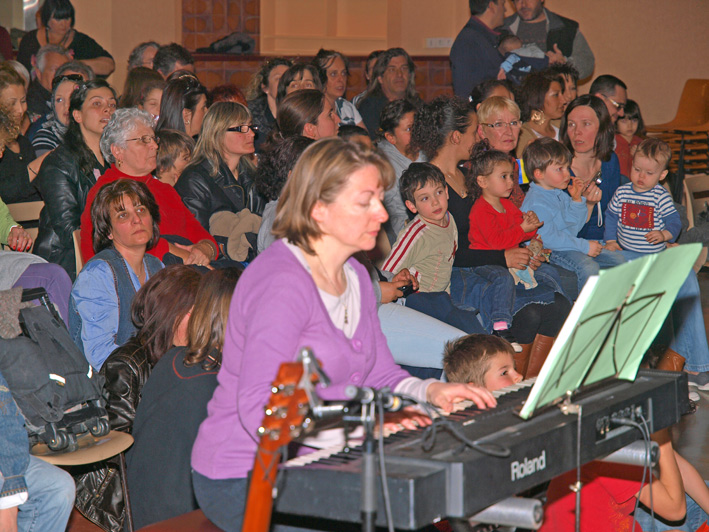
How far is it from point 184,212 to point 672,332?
8.64 ft

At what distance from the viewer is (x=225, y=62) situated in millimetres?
9383

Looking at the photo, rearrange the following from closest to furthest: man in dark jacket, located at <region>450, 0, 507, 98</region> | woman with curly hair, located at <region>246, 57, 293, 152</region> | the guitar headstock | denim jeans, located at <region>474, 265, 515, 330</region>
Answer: the guitar headstock → denim jeans, located at <region>474, 265, 515, 330</region> → woman with curly hair, located at <region>246, 57, 293, 152</region> → man in dark jacket, located at <region>450, 0, 507, 98</region>

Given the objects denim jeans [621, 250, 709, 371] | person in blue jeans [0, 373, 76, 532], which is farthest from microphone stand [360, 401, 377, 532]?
denim jeans [621, 250, 709, 371]

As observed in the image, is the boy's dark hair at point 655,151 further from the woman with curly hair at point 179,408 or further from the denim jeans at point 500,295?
the woman with curly hair at point 179,408

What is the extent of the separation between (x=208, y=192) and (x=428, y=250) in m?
1.18

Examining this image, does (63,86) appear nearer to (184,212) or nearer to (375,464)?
(184,212)

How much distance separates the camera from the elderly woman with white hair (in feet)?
14.1

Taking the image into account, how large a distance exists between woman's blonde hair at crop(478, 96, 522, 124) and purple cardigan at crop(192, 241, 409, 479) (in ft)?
10.4

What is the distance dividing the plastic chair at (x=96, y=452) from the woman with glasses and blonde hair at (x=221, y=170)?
5.70 ft

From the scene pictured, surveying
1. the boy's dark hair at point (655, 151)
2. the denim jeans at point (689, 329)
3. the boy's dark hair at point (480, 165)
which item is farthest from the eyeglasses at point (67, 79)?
the denim jeans at point (689, 329)

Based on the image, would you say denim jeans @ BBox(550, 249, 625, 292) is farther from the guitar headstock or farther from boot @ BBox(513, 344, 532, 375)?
the guitar headstock

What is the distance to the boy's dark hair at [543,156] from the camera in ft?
15.8

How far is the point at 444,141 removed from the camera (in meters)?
4.71

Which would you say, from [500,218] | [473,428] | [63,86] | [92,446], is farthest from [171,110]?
[473,428]
